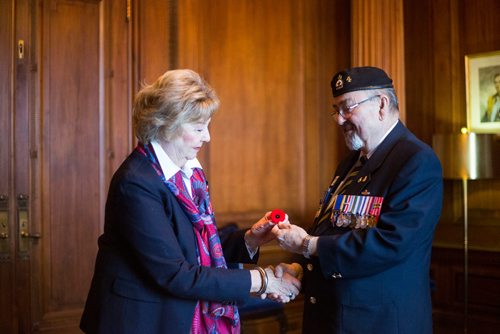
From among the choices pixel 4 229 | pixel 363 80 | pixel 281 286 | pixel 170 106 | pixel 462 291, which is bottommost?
pixel 462 291

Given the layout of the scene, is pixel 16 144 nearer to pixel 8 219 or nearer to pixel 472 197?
pixel 8 219

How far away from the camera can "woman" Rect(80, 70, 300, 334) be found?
182 centimetres

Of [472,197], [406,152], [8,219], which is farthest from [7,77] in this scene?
[472,197]

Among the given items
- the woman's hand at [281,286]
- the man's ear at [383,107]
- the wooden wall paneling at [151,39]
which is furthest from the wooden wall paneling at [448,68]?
the woman's hand at [281,286]

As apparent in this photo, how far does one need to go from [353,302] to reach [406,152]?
0.60 meters

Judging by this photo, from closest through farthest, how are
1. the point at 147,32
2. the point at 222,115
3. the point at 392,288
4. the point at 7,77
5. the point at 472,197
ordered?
the point at 392,288 → the point at 7,77 → the point at 147,32 → the point at 222,115 → the point at 472,197

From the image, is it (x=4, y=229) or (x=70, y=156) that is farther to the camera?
(x=70, y=156)

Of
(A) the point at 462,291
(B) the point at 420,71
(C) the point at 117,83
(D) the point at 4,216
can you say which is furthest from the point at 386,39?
(D) the point at 4,216

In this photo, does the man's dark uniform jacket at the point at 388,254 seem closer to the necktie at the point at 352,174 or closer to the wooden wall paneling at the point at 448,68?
the necktie at the point at 352,174

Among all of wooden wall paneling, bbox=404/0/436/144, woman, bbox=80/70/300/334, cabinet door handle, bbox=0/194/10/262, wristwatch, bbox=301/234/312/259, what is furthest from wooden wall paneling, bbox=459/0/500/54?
cabinet door handle, bbox=0/194/10/262

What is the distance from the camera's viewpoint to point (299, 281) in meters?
2.26

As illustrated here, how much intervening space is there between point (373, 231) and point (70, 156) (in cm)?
241

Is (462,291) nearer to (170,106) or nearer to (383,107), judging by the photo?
(383,107)

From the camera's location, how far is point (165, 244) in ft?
5.99
